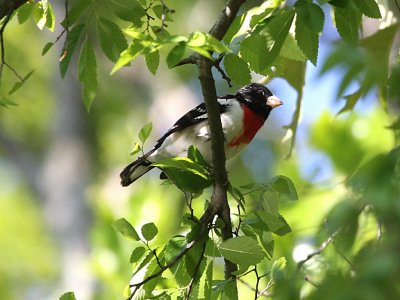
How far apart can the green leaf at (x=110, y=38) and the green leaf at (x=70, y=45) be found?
0.07m

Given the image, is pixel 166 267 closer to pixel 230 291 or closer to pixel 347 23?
pixel 230 291

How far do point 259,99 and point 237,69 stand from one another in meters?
2.05

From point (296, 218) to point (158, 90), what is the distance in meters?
6.97

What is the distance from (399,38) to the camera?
11.9 feet

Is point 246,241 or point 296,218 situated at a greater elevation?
point 246,241

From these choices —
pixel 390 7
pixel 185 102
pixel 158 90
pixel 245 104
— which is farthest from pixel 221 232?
pixel 158 90

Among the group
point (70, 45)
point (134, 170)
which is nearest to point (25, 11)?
point (70, 45)

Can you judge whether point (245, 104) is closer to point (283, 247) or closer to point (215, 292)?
point (283, 247)

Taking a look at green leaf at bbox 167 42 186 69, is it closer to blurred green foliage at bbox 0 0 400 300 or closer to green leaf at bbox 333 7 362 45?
blurred green foliage at bbox 0 0 400 300

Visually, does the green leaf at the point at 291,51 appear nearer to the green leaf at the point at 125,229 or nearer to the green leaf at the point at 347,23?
the green leaf at the point at 347,23

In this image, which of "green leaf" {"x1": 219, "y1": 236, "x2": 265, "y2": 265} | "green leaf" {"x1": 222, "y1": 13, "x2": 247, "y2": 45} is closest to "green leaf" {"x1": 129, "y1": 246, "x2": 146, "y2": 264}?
"green leaf" {"x1": 219, "y1": 236, "x2": 265, "y2": 265}

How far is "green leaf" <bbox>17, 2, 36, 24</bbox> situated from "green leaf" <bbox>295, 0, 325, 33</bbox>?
3.37 feet

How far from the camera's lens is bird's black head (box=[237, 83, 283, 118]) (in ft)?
15.0

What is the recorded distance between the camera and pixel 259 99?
4633 mm
